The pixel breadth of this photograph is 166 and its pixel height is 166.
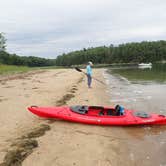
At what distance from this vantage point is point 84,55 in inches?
5044

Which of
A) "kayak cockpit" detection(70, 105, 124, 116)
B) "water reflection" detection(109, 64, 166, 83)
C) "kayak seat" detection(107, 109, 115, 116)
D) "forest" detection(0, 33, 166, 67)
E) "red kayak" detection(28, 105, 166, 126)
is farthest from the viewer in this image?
"forest" detection(0, 33, 166, 67)

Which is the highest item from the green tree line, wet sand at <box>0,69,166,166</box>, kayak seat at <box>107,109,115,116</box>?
the green tree line

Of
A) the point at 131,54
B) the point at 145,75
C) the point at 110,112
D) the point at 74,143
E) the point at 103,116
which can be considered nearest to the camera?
the point at 74,143

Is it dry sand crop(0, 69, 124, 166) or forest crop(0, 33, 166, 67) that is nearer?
dry sand crop(0, 69, 124, 166)

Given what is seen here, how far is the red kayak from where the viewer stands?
860 cm

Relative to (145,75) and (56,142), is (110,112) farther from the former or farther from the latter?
(145,75)

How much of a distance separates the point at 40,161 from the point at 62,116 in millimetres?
3323

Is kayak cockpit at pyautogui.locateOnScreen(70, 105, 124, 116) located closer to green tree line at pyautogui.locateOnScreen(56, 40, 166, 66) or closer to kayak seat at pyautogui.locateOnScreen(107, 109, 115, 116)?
kayak seat at pyautogui.locateOnScreen(107, 109, 115, 116)

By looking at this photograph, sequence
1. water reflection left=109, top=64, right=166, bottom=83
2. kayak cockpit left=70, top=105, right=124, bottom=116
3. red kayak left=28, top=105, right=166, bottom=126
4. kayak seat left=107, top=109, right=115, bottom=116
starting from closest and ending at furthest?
red kayak left=28, top=105, right=166, bottom=126 < kayak cockpit left=70, top=105, right=124, bottom=116 < kayak seat left=107, top=109, right=115, bottom=116 < water reflection left=109, top=64, right=166, bottom=83

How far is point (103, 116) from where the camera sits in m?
8.78

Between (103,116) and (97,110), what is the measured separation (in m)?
0.91

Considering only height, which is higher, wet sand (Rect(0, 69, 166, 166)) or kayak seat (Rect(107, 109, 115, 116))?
kayak seat (Rect(107, 109, 115, 116))

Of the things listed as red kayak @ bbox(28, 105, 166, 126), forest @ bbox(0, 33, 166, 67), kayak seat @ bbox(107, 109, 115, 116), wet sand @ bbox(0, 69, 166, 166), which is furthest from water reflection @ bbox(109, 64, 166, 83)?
forest @ bbox(0, 33, 166, 67)

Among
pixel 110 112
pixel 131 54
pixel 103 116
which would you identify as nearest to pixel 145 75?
pixel 110 112
